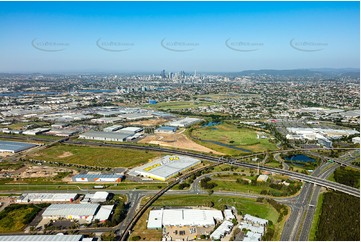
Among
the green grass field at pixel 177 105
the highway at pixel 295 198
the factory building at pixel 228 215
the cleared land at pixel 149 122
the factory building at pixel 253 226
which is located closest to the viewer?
the factory building at pixel 253 226

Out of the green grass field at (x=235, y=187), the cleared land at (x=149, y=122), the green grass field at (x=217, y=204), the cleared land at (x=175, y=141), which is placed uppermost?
the cleared land at (x=149, y=122)

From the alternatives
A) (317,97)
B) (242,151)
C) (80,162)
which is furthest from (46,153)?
(317,97)

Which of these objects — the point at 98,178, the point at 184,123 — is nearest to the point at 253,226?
the point at 98,178

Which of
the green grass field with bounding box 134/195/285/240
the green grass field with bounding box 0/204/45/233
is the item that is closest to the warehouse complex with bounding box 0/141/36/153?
the green grass field with bounding box 0/204/45/233

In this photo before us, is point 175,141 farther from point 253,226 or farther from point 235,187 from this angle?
point 253,226

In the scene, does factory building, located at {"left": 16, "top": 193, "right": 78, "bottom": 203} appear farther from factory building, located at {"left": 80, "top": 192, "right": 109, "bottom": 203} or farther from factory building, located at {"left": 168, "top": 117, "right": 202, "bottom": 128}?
factory building, located at {"left": 168, "top": 117, "right": 202, "bottom": 128}

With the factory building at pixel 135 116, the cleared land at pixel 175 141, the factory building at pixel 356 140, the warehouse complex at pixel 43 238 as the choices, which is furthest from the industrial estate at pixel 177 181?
the factory building at pixel 135 116

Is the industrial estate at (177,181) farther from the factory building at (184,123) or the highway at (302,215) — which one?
the factory building at (184,123)

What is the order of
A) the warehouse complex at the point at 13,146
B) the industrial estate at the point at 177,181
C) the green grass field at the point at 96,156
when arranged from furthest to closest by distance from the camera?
the warehouse complex at the point at 13,146
the green grass field at the point at 96,156
the industrial estate at the point at 177,181
